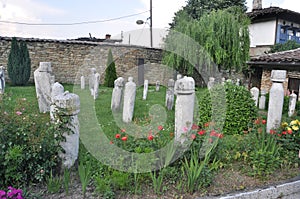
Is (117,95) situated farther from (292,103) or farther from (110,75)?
(110,75)

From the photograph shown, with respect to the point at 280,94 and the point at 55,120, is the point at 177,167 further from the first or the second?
the point at 280,94

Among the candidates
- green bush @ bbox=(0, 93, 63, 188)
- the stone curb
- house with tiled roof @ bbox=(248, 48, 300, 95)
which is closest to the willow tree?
house with tiled roof @ bbox=(248, 48, 300, 95)

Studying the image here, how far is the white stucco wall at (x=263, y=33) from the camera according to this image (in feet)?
61.2

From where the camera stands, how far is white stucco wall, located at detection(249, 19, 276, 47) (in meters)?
18.6

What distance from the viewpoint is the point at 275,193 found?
2.86 meters

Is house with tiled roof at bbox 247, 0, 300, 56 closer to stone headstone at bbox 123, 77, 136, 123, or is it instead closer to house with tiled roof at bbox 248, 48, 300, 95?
house with tiled roof at bbox 248, 48, 300, 95

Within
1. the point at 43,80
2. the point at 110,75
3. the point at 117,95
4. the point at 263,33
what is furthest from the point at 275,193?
the point at 263,33

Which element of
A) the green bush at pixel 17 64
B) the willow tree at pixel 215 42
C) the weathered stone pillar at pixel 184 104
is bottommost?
the weathered stone pillar at pixel 184 104

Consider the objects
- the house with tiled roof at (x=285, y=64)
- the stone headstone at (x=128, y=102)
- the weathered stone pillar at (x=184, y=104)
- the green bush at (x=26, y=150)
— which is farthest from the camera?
the house with tiled roof at (x=285, y=64)

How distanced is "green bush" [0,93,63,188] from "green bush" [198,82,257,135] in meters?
3.14

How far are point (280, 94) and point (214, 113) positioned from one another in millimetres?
1330

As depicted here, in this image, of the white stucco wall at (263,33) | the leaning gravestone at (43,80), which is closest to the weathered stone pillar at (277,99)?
the leaning gravestone at (43,80)

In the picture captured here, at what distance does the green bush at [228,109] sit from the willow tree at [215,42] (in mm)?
8434

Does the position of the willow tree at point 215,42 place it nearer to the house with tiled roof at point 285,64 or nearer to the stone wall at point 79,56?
the house with tiled roof at point 285,64
